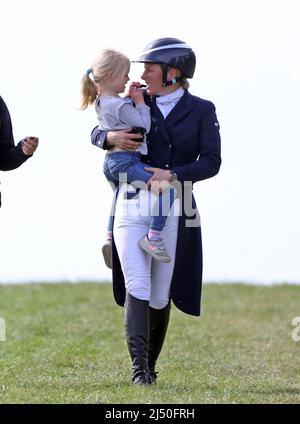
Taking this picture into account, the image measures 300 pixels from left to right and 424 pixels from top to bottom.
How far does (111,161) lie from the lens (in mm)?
7832

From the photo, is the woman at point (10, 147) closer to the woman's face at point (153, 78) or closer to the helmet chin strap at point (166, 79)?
the woman's face at point (153, 78)

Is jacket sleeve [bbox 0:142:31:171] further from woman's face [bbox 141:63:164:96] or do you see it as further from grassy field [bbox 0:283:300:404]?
grassy field [bbox 0:283:300:404]

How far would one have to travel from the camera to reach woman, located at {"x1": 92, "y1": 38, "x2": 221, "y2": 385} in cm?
779

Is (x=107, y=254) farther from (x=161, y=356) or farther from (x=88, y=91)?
(x=161, y=356)

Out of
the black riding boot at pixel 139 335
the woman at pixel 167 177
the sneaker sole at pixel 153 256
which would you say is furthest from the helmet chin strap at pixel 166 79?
the black riding boot at pixel 139 335

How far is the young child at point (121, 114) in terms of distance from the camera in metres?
7.70

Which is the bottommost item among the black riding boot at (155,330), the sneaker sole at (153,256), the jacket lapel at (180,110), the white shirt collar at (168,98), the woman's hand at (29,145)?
the black riding boot at (155,330)

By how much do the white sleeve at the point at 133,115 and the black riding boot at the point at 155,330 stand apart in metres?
1.19

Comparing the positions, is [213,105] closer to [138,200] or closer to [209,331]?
[138,200]

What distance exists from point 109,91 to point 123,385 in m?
1.80

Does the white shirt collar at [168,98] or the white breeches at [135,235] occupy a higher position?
the white shirt collar at [168,98]

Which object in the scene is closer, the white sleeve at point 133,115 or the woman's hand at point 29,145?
the white sleeve at point 133,115

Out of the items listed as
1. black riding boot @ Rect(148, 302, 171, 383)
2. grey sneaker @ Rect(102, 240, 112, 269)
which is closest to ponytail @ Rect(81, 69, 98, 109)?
grey sneaker @ Rect(102, 240, 112, 269)
